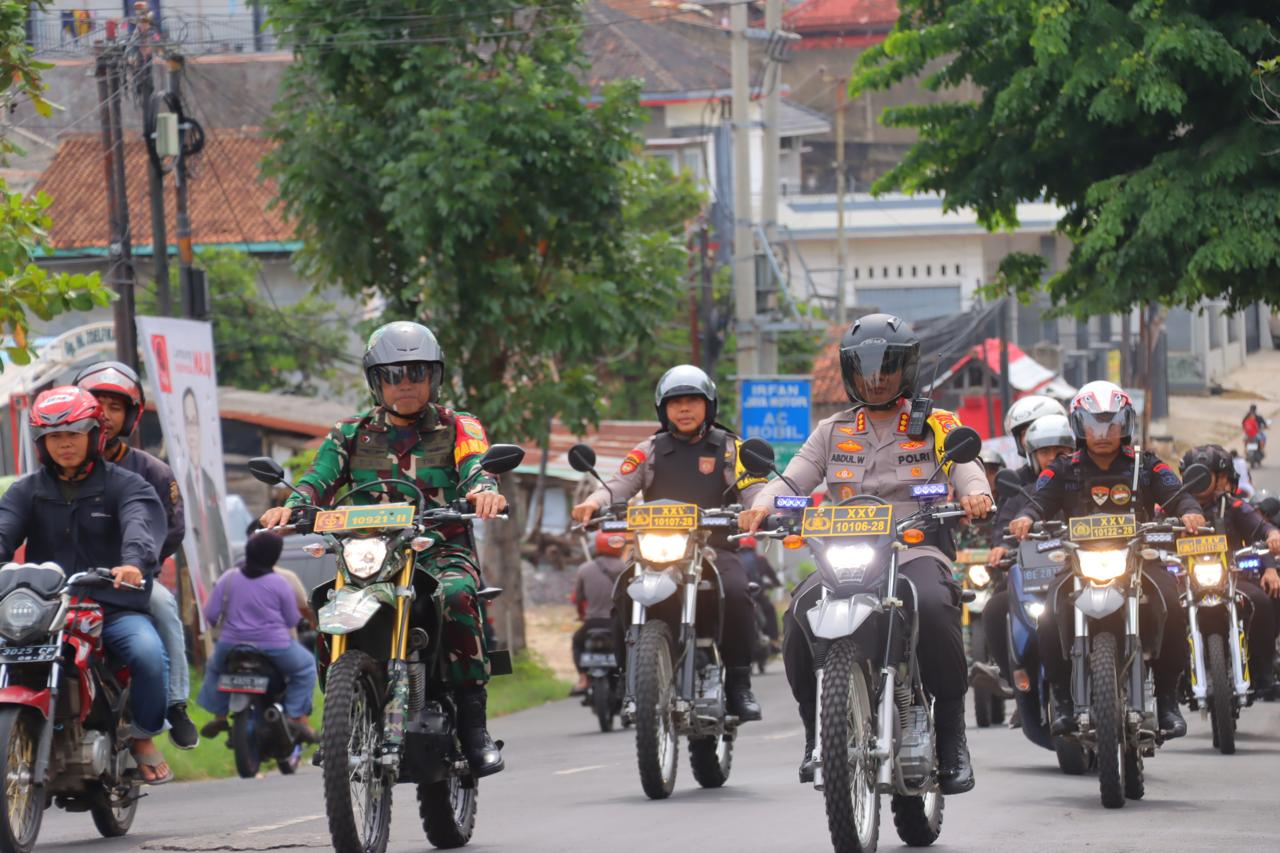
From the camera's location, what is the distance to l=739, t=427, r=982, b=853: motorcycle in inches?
285

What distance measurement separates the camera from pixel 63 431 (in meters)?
8.73

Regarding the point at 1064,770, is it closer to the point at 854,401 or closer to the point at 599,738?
the point at 854,401

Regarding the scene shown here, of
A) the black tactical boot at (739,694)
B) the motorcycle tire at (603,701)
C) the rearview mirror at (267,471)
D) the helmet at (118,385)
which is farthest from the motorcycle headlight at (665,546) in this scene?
the motorcycle tire at (603,701)

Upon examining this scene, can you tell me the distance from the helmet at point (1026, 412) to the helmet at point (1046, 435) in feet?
0.93

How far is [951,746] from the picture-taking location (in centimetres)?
816

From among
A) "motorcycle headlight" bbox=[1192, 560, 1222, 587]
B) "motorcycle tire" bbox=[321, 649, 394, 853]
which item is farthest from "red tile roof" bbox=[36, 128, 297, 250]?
"motorcycle tire" bbox=[321, 649, 394, 853]

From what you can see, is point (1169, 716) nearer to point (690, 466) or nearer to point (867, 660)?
point (690, 466)

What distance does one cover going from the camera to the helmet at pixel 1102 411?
33.7 feet

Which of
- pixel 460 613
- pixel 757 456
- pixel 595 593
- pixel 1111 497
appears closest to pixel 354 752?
pixel 460 613

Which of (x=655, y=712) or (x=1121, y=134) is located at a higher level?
(x=1121, y=134)

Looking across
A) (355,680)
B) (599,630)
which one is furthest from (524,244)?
(355,680)

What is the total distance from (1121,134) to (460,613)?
1124cm

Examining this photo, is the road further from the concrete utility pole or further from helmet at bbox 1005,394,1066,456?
the concrete utility pole

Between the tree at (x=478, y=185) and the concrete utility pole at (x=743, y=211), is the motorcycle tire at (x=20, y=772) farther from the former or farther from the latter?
the concrete utility pole at (x=743, y=211)
